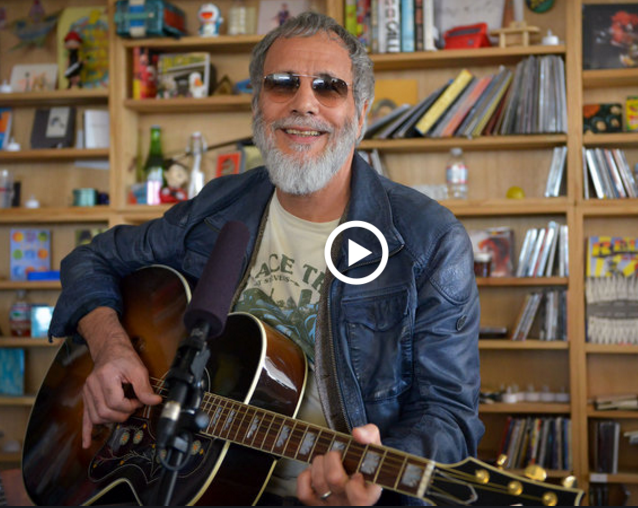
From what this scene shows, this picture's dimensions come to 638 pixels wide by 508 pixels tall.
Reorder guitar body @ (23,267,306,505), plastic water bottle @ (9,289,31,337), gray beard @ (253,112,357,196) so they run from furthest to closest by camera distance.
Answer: plastic water bottle @ (9,289,31,337), gray beard @ (253,112,357,196), guitar body @ (23,267,306,505)

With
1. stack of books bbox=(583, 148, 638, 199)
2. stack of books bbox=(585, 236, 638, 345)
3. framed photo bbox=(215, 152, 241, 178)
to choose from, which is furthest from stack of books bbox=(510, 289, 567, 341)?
framed photo bbox=(215, 152, 241, 178)

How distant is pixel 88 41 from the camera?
3836mm

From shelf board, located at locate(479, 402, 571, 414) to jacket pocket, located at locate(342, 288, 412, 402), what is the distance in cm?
207

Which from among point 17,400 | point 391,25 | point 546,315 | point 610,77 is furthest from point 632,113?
point 17,400

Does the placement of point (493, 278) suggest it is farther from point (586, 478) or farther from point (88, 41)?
point (88, 41)

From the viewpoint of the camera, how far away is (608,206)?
333 cm

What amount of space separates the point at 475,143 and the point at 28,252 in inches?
92.8

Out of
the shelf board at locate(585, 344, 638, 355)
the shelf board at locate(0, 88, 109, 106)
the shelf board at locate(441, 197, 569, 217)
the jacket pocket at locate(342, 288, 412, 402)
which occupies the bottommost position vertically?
the shelf board at locate(585, 344, 638, 355)

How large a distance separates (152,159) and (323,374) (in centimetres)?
262

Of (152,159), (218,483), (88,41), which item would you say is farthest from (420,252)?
(88,41)

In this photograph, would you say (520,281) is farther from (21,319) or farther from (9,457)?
(9,457)

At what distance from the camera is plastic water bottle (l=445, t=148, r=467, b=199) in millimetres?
3543

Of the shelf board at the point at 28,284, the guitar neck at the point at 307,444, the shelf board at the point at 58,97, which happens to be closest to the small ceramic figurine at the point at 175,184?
the shelf board at the point at 58,97
